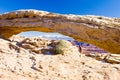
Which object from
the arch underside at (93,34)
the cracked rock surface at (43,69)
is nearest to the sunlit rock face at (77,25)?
the arch underside at (93,34)

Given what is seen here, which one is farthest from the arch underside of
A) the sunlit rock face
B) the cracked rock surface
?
the cracked rock surface

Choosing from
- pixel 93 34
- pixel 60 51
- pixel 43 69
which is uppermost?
pixel 93 34

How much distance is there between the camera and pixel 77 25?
34.5 ft

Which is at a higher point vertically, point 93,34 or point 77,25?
point 77,25

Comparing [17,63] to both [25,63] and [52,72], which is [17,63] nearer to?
[25,63]

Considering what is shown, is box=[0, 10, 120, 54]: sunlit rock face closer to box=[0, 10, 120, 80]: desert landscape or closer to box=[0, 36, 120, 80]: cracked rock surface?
box=[0, 10, 120, 80]: desert landscape

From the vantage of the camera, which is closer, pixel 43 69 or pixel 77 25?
pixel 43 69

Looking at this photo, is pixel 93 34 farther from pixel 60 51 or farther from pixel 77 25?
pixel 60 51

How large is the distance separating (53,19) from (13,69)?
438 centimetres

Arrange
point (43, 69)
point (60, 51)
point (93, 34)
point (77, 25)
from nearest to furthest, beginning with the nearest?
1. point (43, 69)
2. point (93, 34)
3. point (77, 25)
4. point (60, 51)

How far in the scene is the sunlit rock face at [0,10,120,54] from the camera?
9.87 meters

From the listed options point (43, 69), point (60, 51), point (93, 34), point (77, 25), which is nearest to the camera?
point (43, 69)

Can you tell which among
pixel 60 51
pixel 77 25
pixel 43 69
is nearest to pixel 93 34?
pixel 77 25

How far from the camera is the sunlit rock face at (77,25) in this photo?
9867 millimetres
